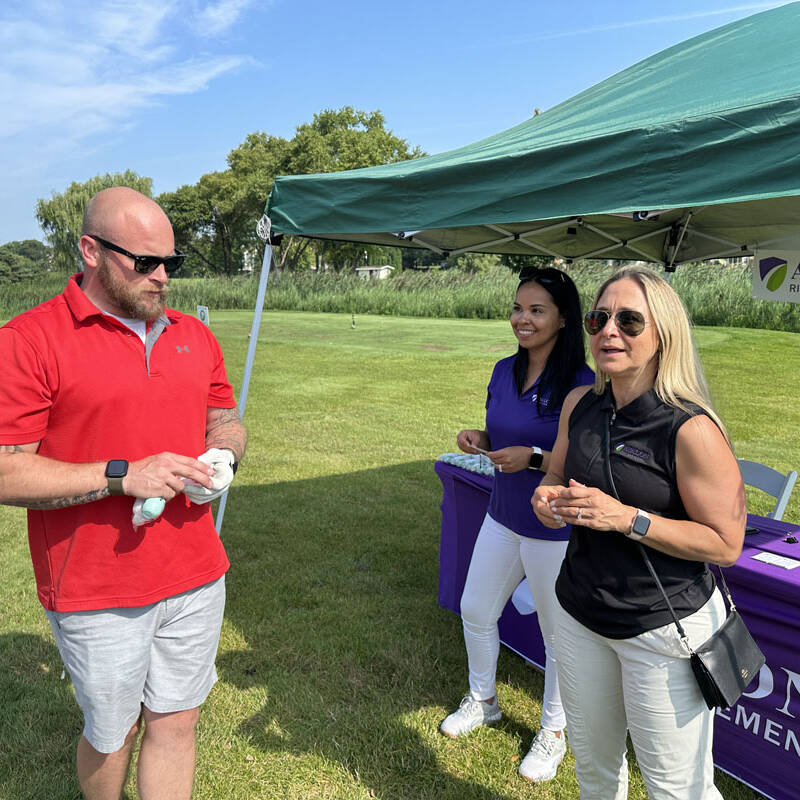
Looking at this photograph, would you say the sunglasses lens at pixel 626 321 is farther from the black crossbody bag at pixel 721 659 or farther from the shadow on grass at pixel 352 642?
the shadow on grass at pixel 352 642

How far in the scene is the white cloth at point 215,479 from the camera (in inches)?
69.7

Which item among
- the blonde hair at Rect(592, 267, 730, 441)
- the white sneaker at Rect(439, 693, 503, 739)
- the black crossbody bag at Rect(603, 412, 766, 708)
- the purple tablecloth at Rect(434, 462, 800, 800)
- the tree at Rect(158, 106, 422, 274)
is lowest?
the white sneaker at Rect(439, 693, 503, 739)

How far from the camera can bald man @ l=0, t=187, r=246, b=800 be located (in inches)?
63.7

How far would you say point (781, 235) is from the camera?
153 inches

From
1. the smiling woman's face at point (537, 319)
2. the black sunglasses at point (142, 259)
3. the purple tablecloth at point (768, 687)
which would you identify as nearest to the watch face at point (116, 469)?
the black sunglasses at point (142, 259)

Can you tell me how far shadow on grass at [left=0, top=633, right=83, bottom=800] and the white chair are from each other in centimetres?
345

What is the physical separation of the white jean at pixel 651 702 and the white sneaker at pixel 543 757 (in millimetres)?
826

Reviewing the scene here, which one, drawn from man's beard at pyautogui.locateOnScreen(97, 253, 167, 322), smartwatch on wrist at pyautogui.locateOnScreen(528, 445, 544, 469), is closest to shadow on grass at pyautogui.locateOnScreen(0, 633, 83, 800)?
man's beard at pyautogui.locateOnScreen(97, 253, 167, 322)

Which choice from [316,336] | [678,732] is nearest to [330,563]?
[678,732]

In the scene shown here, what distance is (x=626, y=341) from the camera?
1621 mm

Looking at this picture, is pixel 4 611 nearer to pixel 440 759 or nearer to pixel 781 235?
pixel 440 759

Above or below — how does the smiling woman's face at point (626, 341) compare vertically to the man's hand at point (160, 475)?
→ above

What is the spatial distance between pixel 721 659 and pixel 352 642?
2.33m

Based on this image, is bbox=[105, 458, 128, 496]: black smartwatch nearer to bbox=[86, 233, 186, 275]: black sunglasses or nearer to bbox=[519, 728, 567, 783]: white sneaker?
bbox=[86, 233, 186, 275]: black sunglasses
